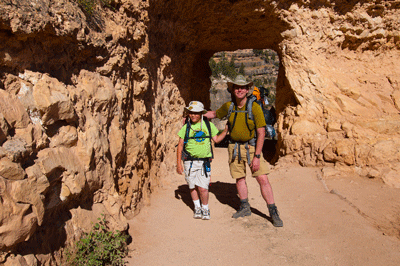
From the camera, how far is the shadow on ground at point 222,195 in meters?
4.61

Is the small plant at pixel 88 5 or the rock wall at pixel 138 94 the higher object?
the small plant at pixel 88 5

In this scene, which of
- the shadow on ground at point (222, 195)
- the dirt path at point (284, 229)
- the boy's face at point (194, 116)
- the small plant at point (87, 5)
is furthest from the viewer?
the shadow on ground at point (222, 195)

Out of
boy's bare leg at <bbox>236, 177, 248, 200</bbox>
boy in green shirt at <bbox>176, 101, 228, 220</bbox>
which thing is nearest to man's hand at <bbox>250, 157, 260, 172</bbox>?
boy's bare leg at <bbox>236, 177, 248, 200</bbox>

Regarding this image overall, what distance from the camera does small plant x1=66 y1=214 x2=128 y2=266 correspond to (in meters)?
2.66

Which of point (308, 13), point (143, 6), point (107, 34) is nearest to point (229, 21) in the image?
point (308, 13)

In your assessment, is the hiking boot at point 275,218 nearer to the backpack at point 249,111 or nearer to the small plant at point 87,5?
the backpack at point 249,111

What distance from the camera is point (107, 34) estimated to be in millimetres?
3793

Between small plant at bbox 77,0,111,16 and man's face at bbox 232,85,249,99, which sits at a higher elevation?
small plant at bbox 77,0,111,16

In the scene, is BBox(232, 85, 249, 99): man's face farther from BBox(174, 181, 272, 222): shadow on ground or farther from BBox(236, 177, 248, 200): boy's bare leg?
BBox(174, 181, 272, 222): shadow on ground

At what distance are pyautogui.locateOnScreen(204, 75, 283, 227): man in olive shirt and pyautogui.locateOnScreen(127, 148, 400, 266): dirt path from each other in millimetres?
435

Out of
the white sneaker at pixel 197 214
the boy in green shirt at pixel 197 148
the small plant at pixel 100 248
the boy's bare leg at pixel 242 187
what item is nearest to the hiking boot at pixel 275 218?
the boy's bare leg at pixel 242 187

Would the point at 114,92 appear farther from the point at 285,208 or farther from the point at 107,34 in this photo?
the point at 285,208

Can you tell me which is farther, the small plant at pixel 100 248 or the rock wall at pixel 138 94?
the small plant at pixel 100 248

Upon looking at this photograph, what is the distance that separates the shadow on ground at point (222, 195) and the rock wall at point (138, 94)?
0.48m
